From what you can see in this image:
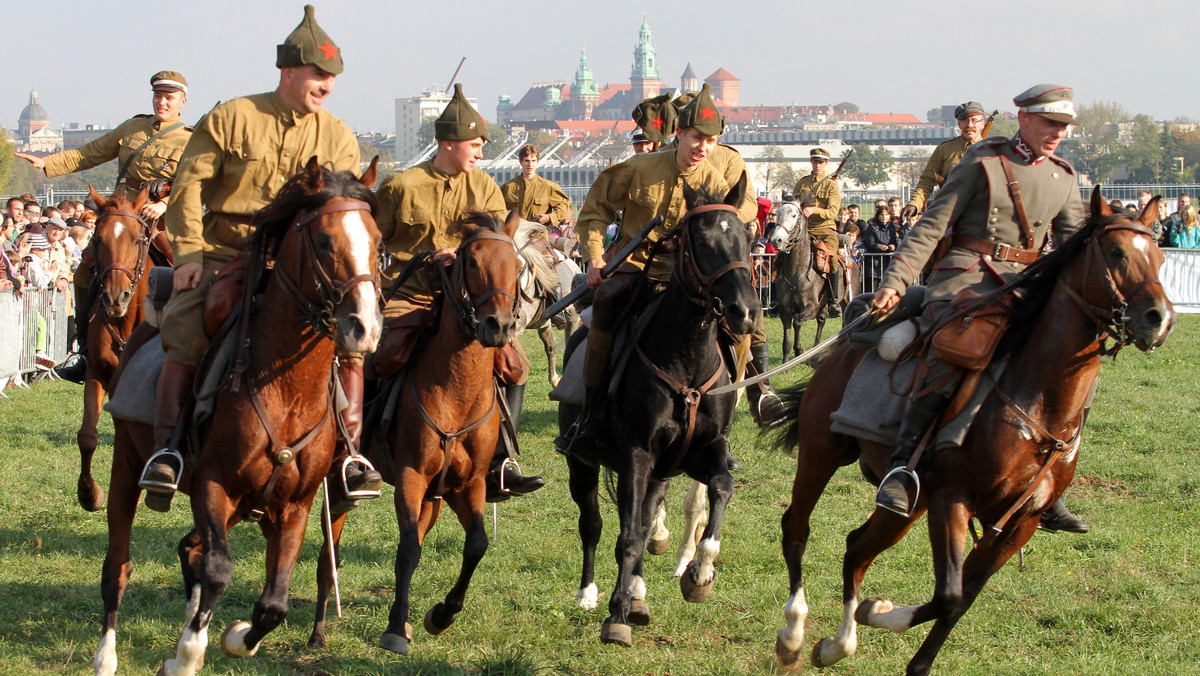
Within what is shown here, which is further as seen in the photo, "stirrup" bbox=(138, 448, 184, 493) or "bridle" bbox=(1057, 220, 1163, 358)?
"stirrup" bbox=(138, 448, 184, 493)

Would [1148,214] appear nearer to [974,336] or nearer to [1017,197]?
[1017,197]

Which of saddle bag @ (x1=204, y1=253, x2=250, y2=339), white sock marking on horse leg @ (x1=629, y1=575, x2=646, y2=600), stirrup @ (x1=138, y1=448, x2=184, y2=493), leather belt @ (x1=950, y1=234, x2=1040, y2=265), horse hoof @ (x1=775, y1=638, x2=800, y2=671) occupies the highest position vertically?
leather belt @ (x1=950, y1=234, x2=1040, y2=265)

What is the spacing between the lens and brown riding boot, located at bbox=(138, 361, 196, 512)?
18.7 feet

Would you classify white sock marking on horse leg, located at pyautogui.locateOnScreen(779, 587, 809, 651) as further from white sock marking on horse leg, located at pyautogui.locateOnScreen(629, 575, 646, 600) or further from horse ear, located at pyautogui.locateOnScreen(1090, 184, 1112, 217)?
horse ear, located at pyautogui.locateOnScreen(1090, 184, 1112, 217)

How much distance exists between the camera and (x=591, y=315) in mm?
7824

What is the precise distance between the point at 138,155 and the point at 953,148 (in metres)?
9.15

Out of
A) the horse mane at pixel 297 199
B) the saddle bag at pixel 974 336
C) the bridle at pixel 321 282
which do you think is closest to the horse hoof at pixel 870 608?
the saddle bag at pixel 974 336

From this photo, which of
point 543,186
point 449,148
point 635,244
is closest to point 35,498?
point 449,148

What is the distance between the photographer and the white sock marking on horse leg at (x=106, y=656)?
6191 mm

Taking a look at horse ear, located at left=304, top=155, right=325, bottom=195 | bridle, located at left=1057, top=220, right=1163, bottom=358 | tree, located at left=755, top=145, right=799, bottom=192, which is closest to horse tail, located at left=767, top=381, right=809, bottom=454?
bridle, located at left=1057, top=220, right=1163, bottom=358

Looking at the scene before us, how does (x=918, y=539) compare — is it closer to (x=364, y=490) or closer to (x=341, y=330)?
(x=364, y=490)

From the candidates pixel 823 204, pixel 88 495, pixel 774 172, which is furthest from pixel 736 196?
pixel 774 172

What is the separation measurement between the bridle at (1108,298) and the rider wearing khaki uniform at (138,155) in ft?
24.1

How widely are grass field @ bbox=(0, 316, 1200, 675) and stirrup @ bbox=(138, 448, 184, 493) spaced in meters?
1.23
